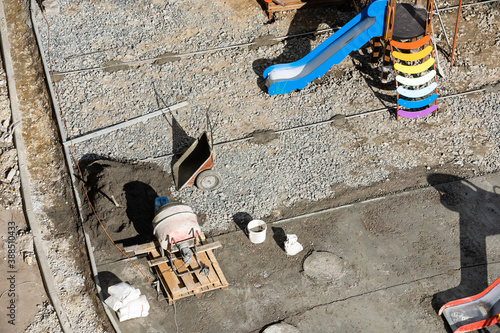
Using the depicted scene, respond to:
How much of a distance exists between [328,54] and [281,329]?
6.21 m

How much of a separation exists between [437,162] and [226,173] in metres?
4.30

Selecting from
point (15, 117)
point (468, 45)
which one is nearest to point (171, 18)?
point (15, 117)

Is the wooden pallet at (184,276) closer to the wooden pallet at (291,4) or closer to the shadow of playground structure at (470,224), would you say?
the shadow of playground structure at (470,224)

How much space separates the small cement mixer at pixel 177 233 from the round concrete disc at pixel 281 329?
4.41ft

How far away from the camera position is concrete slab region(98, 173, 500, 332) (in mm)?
8914

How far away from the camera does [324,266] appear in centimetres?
957

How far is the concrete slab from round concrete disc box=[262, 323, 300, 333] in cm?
9

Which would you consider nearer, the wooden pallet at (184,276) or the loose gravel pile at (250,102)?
the wooden pallet at (184,276)

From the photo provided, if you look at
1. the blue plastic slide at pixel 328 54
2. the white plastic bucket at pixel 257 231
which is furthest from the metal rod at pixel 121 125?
the white plastic bucket at pixel 257 231

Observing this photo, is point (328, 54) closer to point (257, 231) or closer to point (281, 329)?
point (257, 231)

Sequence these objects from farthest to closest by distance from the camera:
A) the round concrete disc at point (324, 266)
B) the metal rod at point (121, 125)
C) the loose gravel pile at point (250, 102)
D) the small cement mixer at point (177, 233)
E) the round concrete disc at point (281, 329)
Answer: the metal rod at point (121, 125) → the loose gravel pile at point (250, 102) → the round concrete disc at point (324, 266) → the small cement mixer at point (177, 233) → the round concrete disc at point (281, 329)

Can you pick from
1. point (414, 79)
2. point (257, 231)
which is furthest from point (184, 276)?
point (414, 79)

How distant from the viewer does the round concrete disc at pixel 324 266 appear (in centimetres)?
945

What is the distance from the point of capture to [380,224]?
10172mm
